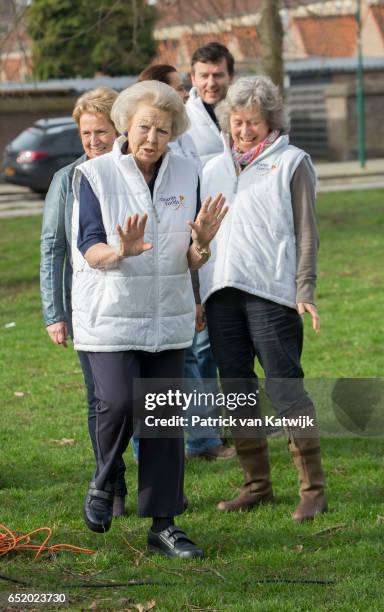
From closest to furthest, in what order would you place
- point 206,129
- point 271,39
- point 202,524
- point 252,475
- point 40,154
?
point 202,524 < point 252,475 < point 206,129 < point 271,39 < point 40,154

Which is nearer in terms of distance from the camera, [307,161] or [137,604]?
[137,604]

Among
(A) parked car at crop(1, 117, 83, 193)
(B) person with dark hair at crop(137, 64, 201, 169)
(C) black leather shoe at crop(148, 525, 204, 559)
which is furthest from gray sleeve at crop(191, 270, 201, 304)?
(A) parked car at crop(1, 117, 83, 193)

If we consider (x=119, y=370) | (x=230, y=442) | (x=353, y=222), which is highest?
(x=119, y=370)

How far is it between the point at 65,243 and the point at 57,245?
0.05 meters

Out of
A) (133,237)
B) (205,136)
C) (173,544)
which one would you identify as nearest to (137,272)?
(133,237)

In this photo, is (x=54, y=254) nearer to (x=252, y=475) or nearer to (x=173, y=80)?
(x=173, y=80)

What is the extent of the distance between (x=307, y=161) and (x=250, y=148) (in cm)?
27

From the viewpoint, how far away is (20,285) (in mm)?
13906

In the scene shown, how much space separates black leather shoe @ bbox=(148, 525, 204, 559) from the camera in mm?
5004

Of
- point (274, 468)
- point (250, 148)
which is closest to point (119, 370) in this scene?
point (250, 148)

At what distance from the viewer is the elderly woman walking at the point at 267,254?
17.8 ft

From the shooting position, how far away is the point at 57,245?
18.5 ft

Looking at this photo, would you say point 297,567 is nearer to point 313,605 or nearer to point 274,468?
point 313,605

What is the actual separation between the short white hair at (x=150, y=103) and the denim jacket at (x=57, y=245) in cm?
76
